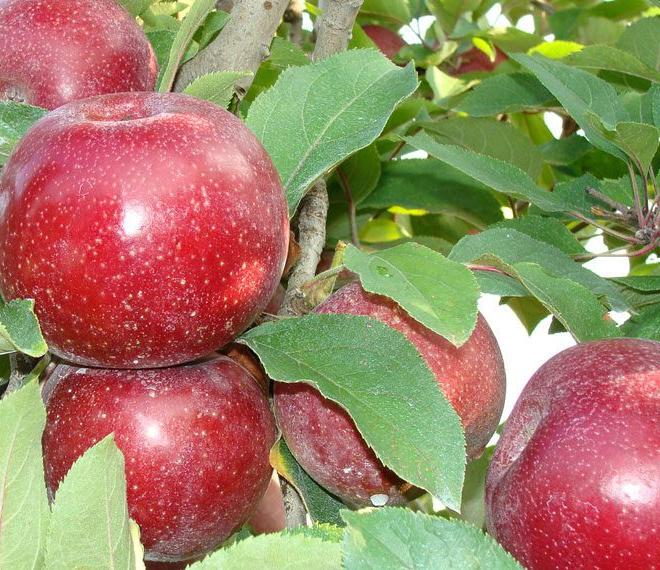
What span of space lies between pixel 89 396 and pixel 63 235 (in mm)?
196

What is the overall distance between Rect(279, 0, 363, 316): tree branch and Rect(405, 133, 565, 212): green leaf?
17 centimetres

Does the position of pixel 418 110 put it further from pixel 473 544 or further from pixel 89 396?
pixel 473 544

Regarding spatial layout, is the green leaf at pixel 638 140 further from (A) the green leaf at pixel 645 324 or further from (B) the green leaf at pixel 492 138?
(B) the green leaf at pixel 492 138

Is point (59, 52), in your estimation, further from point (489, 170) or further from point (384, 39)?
point (384, 39)

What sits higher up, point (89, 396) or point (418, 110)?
point (89, 396)

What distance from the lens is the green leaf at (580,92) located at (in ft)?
4.61

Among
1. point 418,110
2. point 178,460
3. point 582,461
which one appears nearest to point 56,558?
point 178,460

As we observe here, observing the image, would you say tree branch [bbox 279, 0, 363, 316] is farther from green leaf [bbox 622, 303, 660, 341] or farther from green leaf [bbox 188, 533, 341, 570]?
green leaf [bbox 188, 533, 341, 570]

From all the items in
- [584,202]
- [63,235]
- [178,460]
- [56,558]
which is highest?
[63,235]

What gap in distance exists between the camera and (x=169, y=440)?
0.91 metres

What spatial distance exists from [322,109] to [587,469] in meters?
0.54

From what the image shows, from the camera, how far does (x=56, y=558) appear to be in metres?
0.71

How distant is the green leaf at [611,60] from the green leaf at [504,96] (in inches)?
6.1

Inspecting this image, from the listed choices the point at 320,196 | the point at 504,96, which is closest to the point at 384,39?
the point at 504,96
